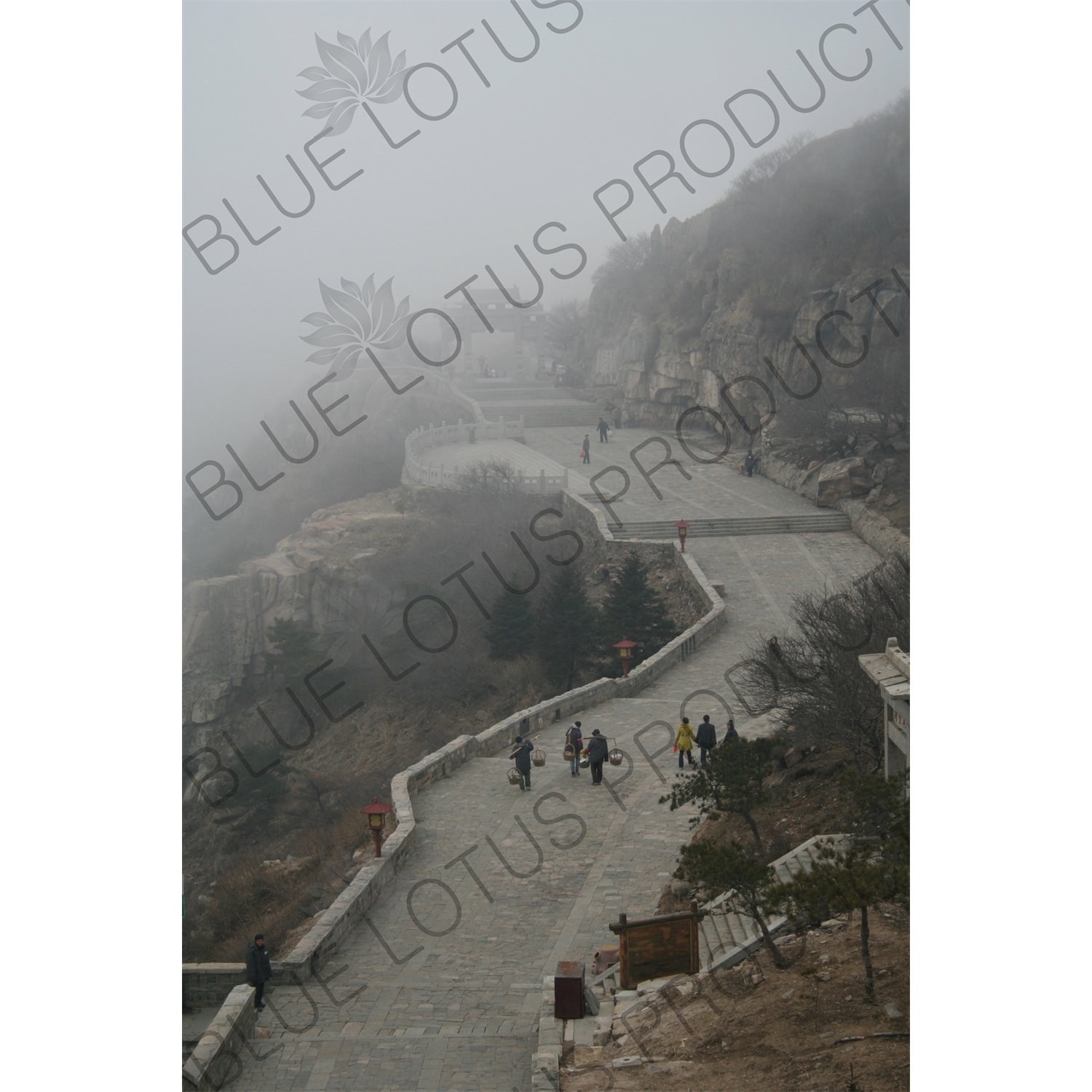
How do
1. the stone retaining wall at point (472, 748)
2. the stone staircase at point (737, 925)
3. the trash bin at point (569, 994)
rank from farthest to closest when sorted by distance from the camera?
the stone retaining wall at point (472, 748) < the stone staircase at point (737, 925) < the trash bin at point (569, 994)

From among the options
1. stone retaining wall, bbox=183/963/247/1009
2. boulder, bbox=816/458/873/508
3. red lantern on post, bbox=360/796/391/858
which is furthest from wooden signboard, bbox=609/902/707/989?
boulder, bbox=816/458/873/508

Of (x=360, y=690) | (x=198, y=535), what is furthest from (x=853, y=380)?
(x=198, y=535)

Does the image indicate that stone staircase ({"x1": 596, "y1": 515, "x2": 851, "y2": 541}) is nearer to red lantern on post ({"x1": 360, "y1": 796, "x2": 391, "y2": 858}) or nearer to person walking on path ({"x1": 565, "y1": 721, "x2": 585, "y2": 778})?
person walking on path ({"x1": 565, "y1": 721, "x2": 585, "y2": 778})

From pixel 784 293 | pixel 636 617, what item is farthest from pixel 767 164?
pixel 636 617

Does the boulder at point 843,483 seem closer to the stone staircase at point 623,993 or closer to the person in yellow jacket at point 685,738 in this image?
the person in yellow jacket at point 685,738

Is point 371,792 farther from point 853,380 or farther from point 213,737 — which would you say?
point 853,380

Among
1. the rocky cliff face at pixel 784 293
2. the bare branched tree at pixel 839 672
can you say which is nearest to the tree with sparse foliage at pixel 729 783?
the bare branched tree at pixel 839 672

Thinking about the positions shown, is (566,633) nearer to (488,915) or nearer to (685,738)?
(685,738)
